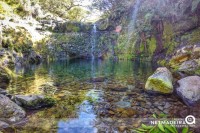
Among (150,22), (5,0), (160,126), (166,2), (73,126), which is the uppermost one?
(5,0)

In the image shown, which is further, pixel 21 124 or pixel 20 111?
pixel 20 111

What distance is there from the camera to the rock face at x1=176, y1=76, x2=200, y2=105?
209 inches

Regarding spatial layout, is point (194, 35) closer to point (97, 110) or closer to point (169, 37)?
point (169, 37)

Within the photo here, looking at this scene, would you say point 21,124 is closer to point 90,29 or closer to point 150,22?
point 150,22

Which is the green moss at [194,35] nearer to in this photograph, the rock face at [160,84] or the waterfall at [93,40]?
the rock face at [160,84]

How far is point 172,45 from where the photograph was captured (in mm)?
16922

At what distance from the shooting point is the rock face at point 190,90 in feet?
17.4

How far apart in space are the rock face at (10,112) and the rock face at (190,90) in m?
3.96

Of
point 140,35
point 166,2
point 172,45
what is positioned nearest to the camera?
point 172,45

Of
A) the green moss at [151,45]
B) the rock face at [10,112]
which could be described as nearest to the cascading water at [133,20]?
the green moss at [151,45]

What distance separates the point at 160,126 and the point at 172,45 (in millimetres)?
14611

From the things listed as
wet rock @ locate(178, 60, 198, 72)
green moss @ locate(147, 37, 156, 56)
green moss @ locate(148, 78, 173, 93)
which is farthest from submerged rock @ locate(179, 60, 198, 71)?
green moss @ locate(147, 37, 156, 56)

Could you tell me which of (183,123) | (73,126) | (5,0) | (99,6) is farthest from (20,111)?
(99,6)

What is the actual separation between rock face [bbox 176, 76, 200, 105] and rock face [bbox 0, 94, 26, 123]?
3959mm
